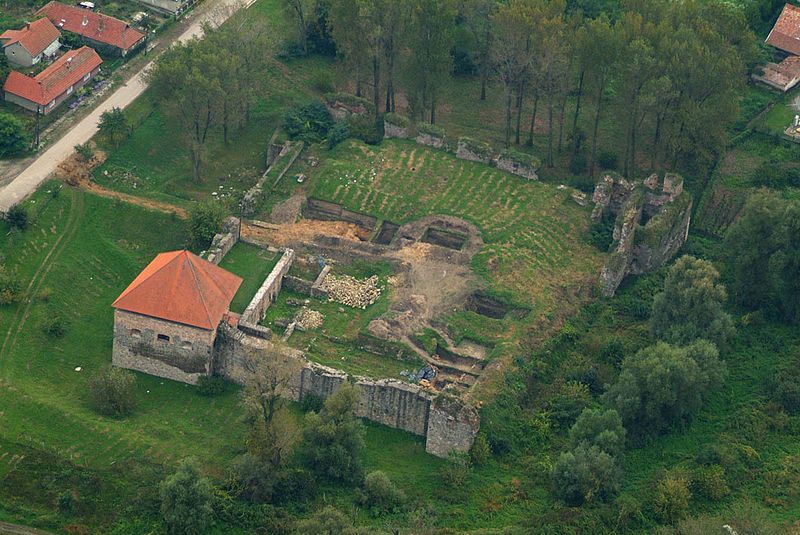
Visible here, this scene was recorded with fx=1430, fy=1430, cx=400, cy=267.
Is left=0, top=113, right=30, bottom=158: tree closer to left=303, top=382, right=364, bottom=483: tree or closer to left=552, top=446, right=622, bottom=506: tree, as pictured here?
left=303, top=382, right=364, bottom=483: tree

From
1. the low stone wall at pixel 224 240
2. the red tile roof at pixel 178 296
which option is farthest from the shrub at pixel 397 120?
the red tile roof at pixel 178 296

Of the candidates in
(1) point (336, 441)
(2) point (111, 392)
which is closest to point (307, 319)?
(1) point (336, 441)

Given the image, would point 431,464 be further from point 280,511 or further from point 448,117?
point 448,117

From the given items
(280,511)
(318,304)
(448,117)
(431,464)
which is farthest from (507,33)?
(280,511)

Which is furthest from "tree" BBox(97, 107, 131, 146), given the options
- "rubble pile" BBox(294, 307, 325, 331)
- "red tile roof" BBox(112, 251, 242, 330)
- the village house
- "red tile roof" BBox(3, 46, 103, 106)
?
"rubble pile" BBox(294, 307, 325, 331)

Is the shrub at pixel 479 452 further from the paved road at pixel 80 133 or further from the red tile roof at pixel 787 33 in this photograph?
the red tile roof at pixel 787 33
